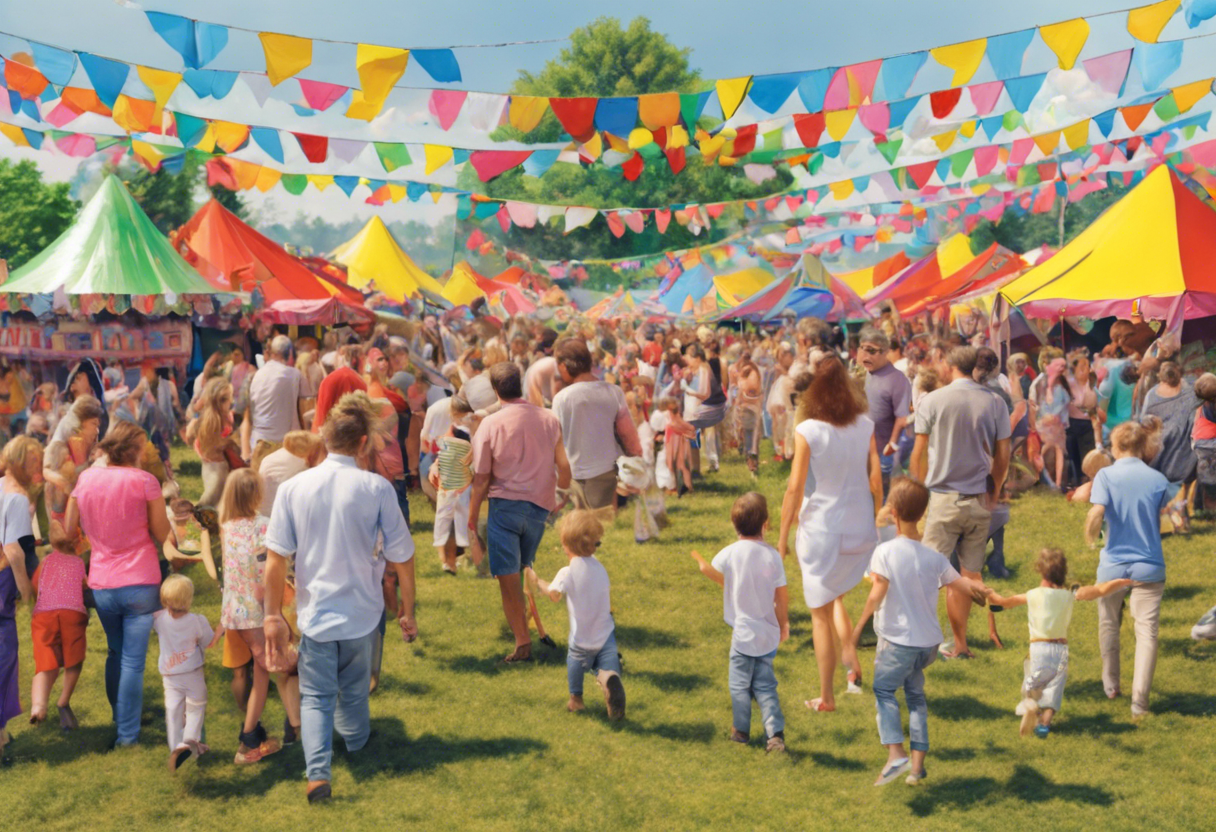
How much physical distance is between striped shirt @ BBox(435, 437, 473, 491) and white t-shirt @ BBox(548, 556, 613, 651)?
234 cm

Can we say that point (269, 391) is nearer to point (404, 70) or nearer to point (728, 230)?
point (404, 70)

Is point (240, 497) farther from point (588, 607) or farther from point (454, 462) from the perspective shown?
point (454, 462)

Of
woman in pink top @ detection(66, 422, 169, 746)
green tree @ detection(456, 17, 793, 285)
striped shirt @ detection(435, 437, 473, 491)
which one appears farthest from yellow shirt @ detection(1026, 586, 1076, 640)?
green tree @ detection(456, 17, 793, 285)

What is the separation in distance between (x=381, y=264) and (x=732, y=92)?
14.2m

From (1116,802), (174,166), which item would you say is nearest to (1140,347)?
(1116,802)

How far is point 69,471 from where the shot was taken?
22.5ft

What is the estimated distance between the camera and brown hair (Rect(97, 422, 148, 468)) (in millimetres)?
5125

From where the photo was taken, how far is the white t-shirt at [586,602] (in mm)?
5574

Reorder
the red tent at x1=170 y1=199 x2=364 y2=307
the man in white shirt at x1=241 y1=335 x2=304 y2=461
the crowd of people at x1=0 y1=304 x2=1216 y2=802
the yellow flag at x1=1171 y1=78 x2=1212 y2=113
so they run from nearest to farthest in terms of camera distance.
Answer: the crowd of people at x1=0 y1=304 x2=1216 y2=802 < the man in white shirt at x1=241 y1=335 x2=304 y2=461 < the yellow flag at x1=1171 y1=78 x2=1212 y2=113 < the red tent at x1=170 y1=199 x2=364 y2=307

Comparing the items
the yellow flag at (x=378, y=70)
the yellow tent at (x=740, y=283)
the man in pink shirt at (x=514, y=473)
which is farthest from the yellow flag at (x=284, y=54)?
the yellow tent at (x=740, y=283)

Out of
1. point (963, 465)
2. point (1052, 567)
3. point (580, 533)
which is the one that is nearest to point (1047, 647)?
point (1052, 567)

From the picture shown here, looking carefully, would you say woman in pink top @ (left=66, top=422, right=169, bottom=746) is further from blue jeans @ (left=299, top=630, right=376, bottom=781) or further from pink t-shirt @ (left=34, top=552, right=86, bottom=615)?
blue jeans @ (left=299, top=630, right=376, bottom=781)

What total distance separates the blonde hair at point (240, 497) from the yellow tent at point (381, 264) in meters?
17.9

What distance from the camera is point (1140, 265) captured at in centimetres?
1333
